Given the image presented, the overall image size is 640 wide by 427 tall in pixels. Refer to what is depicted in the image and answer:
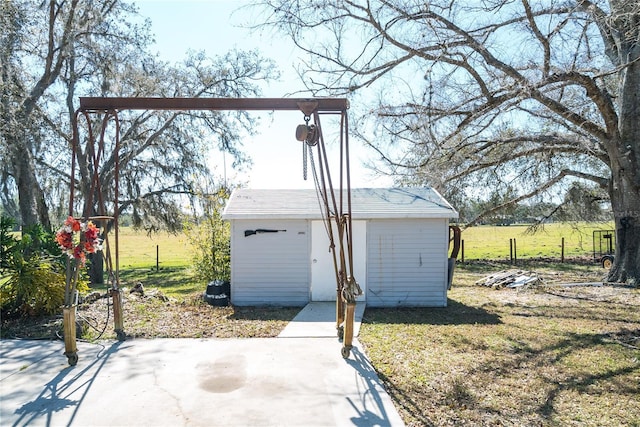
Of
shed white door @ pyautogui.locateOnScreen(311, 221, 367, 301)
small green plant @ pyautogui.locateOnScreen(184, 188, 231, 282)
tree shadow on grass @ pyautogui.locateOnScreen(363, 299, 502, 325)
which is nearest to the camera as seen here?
tree shadow on grass @ pyautogui.locateOnScreen(363, 299, 502, 325)

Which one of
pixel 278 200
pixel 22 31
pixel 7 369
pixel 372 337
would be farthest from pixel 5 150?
pixel 372 337

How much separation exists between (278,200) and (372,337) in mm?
4424

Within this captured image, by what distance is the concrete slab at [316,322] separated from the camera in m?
6.49

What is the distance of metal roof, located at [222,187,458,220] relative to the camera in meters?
9.02

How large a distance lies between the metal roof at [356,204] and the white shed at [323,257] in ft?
0.12

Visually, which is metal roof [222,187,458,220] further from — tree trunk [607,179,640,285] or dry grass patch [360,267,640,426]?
tree trunk [607,179,640,285]

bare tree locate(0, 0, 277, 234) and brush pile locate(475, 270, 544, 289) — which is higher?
bare tree locate(0, 0, 277, 234)

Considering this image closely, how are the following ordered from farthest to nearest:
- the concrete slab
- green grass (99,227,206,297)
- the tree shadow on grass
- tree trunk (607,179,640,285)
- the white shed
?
green grass (99,227,206,297) → tree trunk (607,179,640,285) → the white shed → the tree shadow on grass → the concrete slab

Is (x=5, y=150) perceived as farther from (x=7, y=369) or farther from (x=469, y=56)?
(x=469, y=56)

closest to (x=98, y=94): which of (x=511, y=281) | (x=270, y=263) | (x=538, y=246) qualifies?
(x=270, y=263)

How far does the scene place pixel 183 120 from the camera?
49.9 ft

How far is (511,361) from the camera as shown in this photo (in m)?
5.31

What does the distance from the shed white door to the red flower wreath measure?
15.8ft

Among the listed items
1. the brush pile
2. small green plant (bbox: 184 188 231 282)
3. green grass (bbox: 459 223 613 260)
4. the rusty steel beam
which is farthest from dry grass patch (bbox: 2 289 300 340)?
green grass (bbox: 459 223 613 260)
